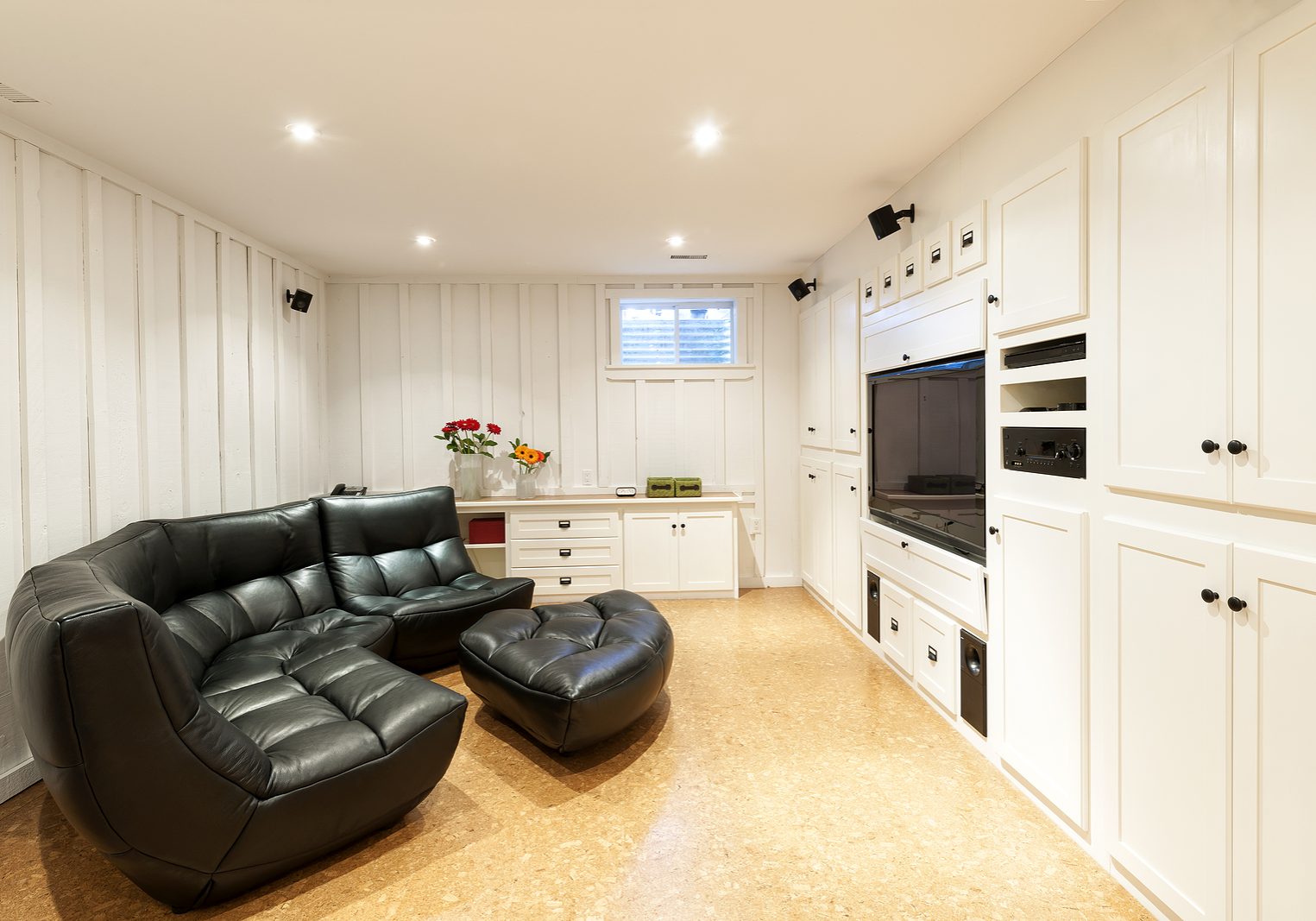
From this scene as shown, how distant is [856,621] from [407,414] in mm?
3778

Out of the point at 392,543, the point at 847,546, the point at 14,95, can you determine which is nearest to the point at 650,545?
the point at 847,546

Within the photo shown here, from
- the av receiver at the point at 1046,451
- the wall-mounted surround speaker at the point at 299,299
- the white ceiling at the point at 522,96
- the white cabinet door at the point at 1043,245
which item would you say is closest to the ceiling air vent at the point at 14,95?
the white ceiling at the point at 522,96

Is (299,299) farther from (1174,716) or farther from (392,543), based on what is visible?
(1174,716)

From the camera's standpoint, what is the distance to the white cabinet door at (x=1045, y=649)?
188 cm

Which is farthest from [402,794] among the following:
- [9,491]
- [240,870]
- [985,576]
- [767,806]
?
[985,576]

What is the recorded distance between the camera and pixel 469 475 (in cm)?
477

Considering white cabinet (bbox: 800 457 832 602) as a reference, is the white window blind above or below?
above

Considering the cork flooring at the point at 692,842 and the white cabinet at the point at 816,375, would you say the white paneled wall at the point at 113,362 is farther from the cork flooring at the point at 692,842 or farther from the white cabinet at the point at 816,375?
the white cabinet at the point at 816,375

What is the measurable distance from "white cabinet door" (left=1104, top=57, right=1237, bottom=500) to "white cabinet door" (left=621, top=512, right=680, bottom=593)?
3.24 m

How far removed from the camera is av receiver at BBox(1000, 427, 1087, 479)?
74.5 inches

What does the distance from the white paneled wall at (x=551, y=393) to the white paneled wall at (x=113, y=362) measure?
35.5 inches

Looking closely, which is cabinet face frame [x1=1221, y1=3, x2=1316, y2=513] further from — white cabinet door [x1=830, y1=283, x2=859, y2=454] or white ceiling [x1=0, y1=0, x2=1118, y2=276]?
white cabinet door [x1=830, y1=283, x2=859, y2=454]

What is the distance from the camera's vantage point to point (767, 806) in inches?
83.9

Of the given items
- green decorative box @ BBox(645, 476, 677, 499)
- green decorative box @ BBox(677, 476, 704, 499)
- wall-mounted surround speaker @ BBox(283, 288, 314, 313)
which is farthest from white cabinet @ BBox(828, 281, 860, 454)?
wall-mounted surround speaker @ BBox(283, 288, 314, 313)
